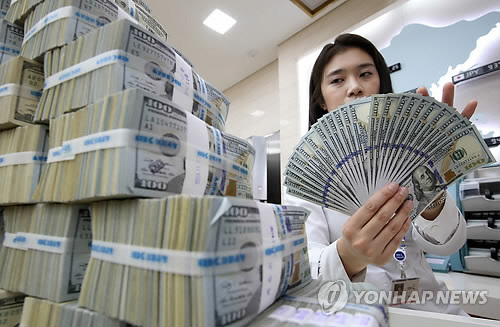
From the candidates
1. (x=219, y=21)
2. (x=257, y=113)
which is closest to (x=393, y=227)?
(x=219, y=21)

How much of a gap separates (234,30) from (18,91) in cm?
283

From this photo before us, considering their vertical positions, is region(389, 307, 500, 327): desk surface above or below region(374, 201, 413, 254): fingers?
below

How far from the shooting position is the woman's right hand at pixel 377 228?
68 cm

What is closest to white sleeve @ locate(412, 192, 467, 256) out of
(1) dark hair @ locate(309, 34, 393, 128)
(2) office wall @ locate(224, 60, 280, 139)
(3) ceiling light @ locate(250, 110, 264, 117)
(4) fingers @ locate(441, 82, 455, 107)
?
(4) fingers @ locate(441, 82, 455, 107)

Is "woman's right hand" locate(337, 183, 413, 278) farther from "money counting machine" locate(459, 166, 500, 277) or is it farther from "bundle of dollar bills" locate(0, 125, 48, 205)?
"money counting machine" locate(459, 166, 500, 277)

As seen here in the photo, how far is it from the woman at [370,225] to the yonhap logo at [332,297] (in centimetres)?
21

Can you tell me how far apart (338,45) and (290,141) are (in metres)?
1.89

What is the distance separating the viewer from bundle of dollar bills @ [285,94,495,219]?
68 cm

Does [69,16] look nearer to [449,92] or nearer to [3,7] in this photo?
[3,7]

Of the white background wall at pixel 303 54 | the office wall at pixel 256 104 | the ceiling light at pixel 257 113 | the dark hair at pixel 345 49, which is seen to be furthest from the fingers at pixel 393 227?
the ceiling light at pixel 257 113

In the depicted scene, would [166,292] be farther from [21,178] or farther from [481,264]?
[481,264]

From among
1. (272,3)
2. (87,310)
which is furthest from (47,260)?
(272,3)

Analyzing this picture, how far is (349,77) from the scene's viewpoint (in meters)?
1.16

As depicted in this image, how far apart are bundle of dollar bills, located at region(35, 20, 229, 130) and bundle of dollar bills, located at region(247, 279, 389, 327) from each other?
16.7 inches
